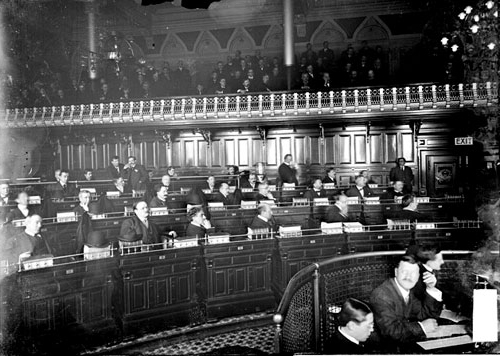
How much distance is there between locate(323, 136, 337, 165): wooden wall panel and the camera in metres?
11.3

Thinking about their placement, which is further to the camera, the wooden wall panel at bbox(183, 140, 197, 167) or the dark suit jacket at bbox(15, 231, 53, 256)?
the wooden wall panel at bbox(183, 140, 197, 167)

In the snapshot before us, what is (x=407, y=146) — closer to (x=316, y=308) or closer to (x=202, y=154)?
(x=202, y=154)

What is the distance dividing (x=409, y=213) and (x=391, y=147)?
13.8ft

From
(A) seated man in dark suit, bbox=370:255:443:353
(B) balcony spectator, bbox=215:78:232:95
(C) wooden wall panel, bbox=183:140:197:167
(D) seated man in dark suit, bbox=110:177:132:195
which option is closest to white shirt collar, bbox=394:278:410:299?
(A) seated man in dark suit, bbox=370:255:443:353

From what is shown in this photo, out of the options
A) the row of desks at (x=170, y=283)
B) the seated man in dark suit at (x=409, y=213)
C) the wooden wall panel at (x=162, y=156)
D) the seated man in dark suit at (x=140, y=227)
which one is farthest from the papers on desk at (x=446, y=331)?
the wooden wall panel at (x=162, y=156)

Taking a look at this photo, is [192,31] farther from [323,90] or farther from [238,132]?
[323,90]

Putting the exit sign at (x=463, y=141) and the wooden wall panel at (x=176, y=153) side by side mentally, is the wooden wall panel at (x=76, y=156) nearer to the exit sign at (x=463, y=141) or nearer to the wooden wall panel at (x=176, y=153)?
the wooden wall panel at (x=176, y=153)

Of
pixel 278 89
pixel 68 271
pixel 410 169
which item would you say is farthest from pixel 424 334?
pixel 278 89

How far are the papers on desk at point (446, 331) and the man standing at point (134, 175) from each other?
733 cm

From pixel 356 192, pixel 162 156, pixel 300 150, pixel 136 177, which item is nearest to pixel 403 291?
pixel 356 192

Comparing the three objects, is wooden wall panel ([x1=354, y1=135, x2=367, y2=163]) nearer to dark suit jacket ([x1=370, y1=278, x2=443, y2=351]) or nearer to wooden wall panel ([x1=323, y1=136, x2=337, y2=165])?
wooden wall panel ([x1=323, y1=136, x2=337, y2=165])

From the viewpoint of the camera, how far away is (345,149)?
11.2 metres

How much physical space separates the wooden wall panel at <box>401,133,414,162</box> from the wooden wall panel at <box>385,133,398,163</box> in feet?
0.54

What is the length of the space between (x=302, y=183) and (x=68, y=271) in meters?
7.34
